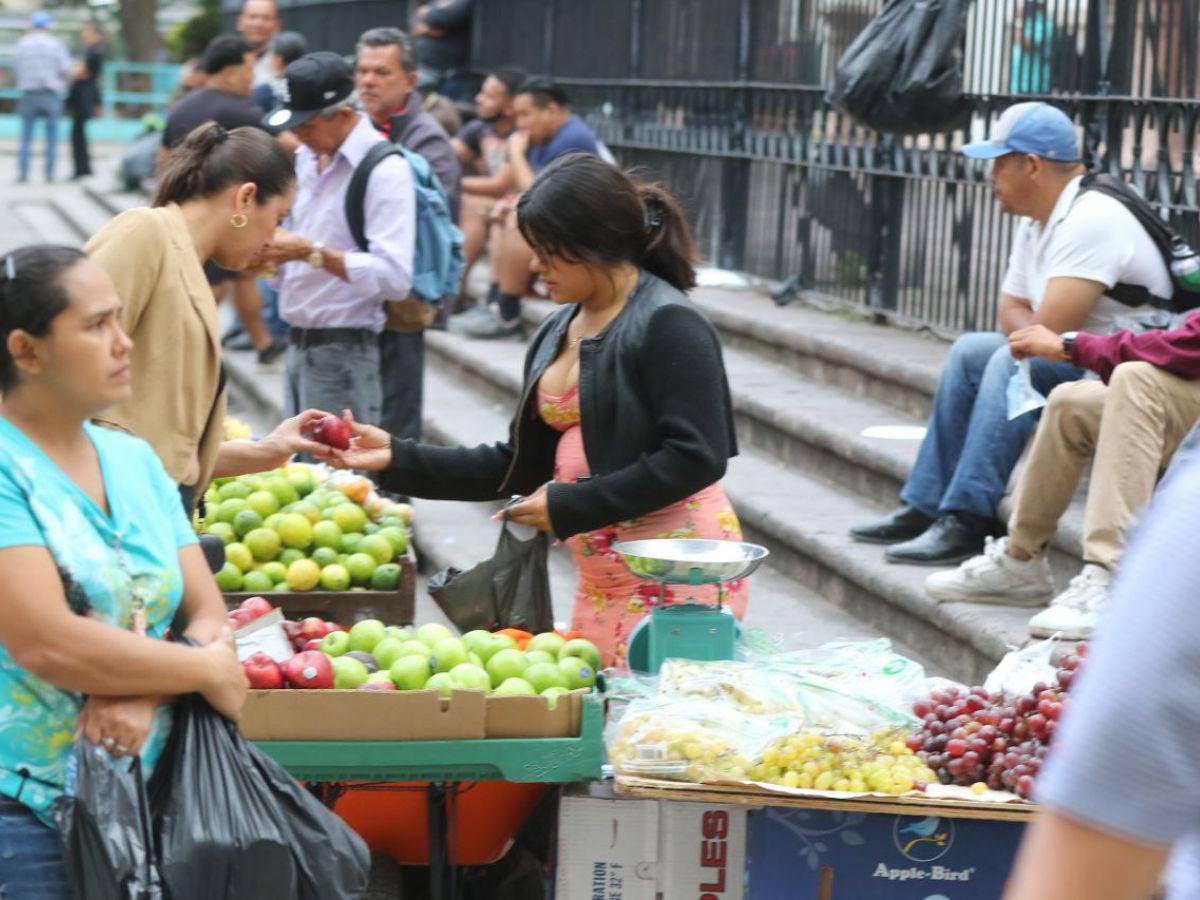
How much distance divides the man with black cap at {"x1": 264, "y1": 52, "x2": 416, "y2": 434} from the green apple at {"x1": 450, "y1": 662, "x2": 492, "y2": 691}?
2.98m

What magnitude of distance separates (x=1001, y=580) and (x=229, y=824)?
3610 mm

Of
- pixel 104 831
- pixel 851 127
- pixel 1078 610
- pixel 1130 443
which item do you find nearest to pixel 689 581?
pixel 104 831

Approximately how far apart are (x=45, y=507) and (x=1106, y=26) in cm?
602

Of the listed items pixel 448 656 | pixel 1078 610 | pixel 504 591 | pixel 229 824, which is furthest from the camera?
pixel 1078 610

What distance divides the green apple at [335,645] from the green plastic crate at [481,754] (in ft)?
1.44

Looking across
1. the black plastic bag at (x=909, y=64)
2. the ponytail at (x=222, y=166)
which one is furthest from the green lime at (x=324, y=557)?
the black plastic bag at (x=909, y=64)

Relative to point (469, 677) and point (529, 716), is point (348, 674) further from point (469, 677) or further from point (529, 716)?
point (529, 716)

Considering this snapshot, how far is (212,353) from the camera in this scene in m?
4.45

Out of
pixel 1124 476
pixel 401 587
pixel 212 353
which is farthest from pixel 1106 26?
pixel 212 353

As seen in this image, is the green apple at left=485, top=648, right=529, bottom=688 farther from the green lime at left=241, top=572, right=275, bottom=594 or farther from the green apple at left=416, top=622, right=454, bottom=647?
the green lime at left=241, top=572, right=275, bottom=594

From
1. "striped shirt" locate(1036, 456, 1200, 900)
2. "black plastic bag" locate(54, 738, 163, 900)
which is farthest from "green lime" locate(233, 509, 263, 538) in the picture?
"striped shirt" locate(1036, 456, 1200, 900)

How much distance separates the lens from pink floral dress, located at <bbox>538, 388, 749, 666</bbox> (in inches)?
183

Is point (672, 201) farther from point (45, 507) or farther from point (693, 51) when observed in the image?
Result: point (693, 51)

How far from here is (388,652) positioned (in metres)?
4.35
